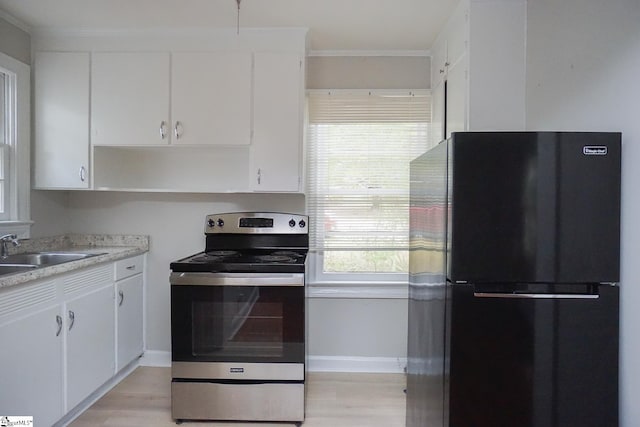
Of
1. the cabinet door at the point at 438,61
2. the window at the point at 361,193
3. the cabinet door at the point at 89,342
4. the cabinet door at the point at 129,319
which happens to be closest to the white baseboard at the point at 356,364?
the window at the point at 361,193

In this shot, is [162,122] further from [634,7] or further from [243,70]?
[634,7]

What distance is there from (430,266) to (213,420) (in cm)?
150

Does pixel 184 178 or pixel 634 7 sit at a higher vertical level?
pixel 634 7

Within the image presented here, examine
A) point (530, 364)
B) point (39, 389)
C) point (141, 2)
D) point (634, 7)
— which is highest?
point (141, 2)

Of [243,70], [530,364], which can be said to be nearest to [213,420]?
[530,364]

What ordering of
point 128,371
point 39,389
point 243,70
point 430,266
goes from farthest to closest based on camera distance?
point 128,371 → point 243,70 → point 39,389 → point 430,266

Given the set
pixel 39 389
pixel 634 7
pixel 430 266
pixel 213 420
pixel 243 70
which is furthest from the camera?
pixel 243 70

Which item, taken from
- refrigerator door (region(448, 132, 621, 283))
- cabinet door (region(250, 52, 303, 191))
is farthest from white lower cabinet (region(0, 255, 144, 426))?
refrigerator door (region(448, 132, 621, 283))

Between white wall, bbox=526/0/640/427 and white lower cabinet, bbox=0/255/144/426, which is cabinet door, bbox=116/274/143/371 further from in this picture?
white wall, bbox=526/0/640/427

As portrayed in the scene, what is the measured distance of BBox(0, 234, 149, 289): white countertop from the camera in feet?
6.75

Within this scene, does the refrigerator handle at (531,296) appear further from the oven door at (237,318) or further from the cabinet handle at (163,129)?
the cabinet handle at (163,129)

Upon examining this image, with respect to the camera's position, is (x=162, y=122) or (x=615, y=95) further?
(x=162, y=122)

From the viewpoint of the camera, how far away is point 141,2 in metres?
2.23

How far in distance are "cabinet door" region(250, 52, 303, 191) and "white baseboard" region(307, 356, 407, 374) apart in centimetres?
131
